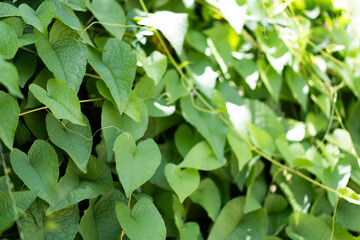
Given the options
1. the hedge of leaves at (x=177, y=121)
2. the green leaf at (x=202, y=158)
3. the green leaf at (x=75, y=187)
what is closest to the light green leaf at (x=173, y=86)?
the hedge of leaves at (x=177, y=121)

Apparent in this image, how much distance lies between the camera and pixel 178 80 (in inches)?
38.1

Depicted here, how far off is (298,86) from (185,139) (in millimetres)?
387

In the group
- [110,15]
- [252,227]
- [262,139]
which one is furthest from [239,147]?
[110,15]

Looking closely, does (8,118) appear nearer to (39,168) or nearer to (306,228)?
(39,168)

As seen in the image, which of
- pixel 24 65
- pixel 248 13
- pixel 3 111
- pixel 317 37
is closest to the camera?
pixel 3 111

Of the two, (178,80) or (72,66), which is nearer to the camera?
(72,66)

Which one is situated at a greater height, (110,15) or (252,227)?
(110,15)

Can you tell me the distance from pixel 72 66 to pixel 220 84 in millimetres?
467

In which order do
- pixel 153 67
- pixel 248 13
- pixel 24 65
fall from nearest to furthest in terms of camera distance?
1. pixel 24 65
2. pixel 153 67
3. pixel 248 13

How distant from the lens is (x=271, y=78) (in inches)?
41.8

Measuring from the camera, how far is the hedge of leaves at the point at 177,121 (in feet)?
2.24

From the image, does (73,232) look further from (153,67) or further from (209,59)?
(209,59)

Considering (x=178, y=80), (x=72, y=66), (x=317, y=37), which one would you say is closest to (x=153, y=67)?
(x=178, y=80)

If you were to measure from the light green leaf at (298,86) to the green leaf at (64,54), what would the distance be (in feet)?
2.05
